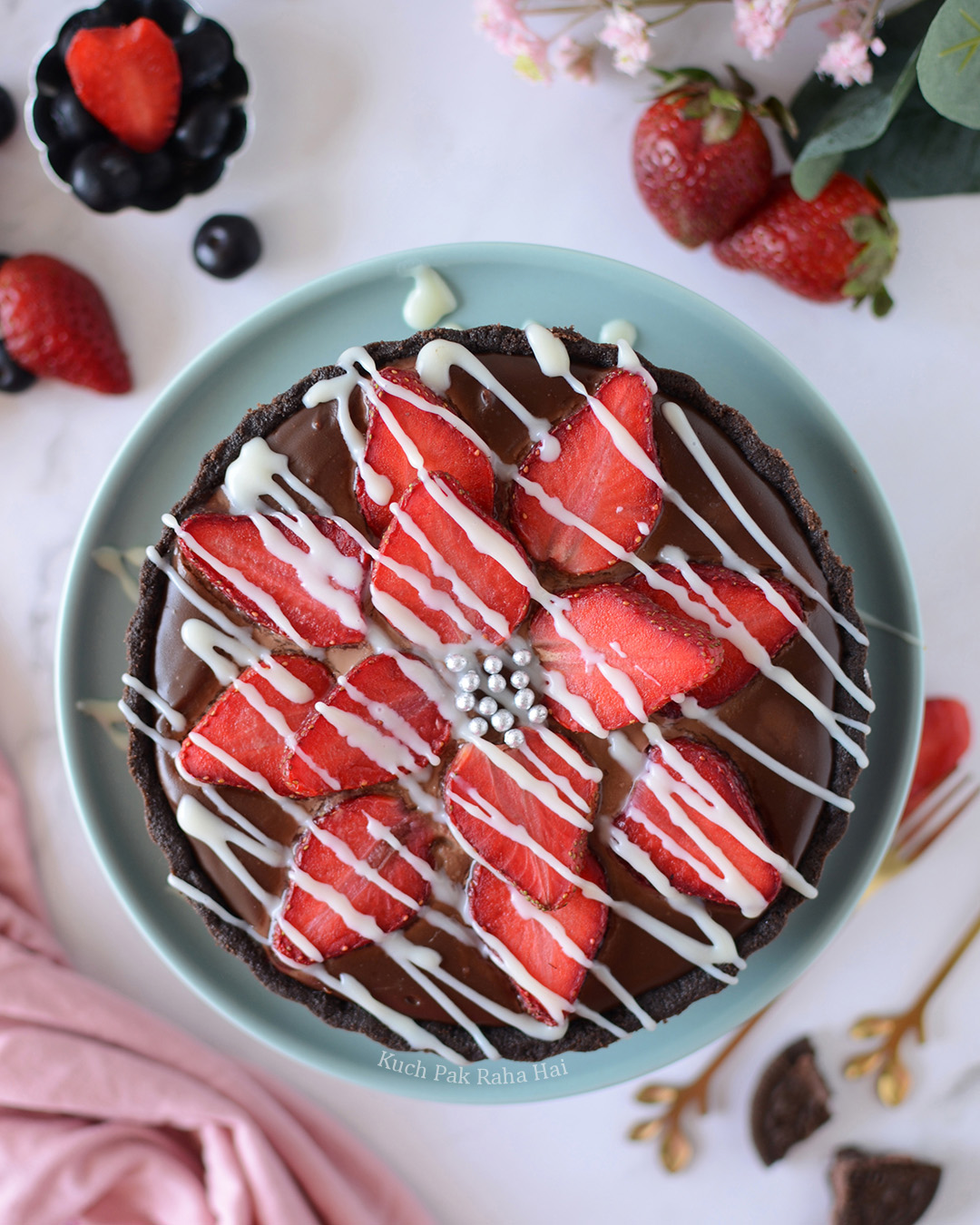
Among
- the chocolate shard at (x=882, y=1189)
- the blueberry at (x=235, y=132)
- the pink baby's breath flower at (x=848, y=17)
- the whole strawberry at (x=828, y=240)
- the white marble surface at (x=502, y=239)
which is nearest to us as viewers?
the pink baby's breath flower at (x=848, y=17)

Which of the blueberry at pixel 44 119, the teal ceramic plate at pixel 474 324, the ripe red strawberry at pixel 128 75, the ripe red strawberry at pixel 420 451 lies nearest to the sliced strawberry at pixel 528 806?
the ripe red strawberry at pixel 420 451

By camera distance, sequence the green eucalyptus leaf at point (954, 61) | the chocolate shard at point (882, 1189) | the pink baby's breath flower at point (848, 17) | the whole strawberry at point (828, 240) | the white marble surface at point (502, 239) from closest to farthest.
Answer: the green eucalyptus leaf at point (954, 61), the pink baby's breath flower at point (848, 17), the whole strawberry at point (828, 240), the white marble surface at point (502, 239), the chocolate shard at point (882, 1189)

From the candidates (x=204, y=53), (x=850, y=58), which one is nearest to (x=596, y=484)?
(x=850, y=58)

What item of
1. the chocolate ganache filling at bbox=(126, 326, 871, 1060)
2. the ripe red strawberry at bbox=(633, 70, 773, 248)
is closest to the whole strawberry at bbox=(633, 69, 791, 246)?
the ripe red strawberry at bbox=(633, 70, 773, 248)

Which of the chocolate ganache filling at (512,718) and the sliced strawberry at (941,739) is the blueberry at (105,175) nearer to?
the chocolate ganache filling at (512,718)

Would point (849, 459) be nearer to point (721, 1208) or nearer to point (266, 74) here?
point (266, 74)

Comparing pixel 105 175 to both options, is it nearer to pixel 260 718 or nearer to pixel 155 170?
pixel 155 170

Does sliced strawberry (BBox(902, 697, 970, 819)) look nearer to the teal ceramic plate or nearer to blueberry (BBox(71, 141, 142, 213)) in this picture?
the teal ceramic plate
